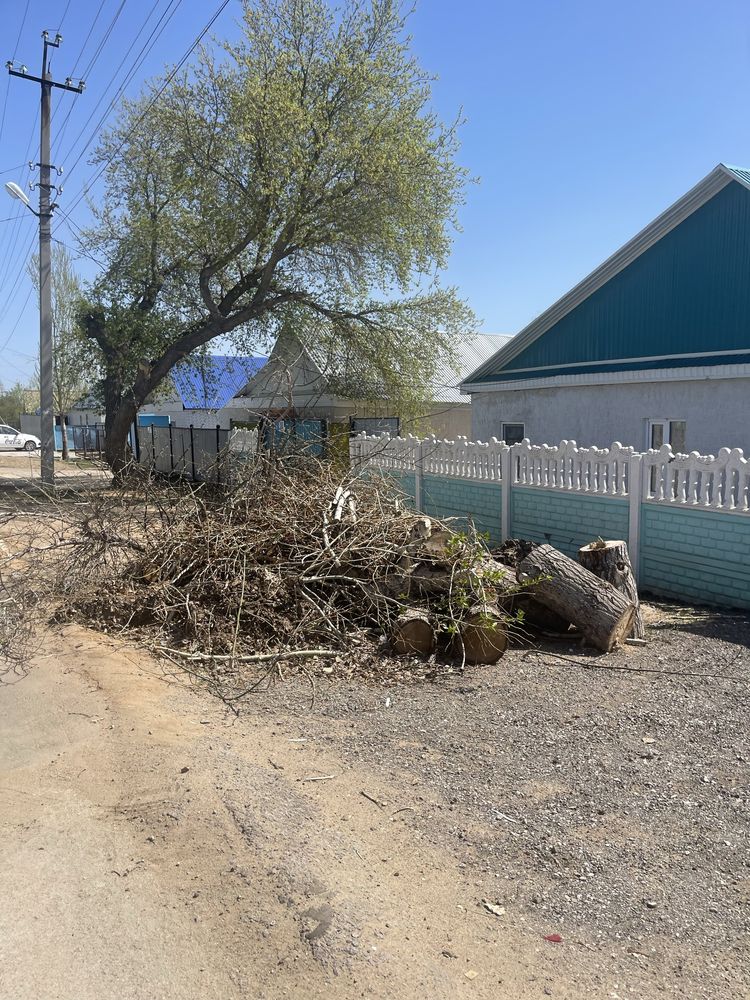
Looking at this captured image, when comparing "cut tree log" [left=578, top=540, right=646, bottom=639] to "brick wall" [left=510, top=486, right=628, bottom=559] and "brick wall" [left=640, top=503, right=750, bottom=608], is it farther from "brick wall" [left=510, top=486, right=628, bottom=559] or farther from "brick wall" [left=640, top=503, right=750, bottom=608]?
"brick wall" [left=510, top=486, right=628, bottom=559]

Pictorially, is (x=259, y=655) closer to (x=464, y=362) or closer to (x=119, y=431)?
(x=119, y=431)

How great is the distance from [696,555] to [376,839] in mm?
5554

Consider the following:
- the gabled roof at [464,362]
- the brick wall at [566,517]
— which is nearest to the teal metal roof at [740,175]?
the brick wall at [566,517]

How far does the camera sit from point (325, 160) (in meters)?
16.6

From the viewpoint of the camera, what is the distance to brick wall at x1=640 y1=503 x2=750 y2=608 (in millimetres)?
7535

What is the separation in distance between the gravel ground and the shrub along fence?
49.1 inches

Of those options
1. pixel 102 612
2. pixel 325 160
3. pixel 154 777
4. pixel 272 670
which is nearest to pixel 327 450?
pixel 102 612

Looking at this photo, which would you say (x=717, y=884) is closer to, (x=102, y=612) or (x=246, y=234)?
(x=102, y=612)

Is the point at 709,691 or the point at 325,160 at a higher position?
the point at 325,160

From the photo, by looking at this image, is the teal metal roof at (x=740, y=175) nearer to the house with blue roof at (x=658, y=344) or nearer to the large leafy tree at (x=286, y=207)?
the house with blue roof at (x=658, y=344)

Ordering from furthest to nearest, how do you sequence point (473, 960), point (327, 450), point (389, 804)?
point (327, 450)
point (389, 804)
point (473, 960)

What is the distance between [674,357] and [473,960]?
1115 cm

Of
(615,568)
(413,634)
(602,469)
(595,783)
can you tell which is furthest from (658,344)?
(595,783)

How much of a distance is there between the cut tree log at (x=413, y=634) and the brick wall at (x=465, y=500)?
13.6ft
